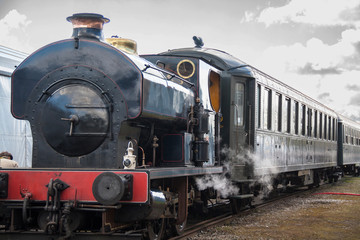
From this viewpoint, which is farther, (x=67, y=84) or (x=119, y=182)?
(x=67, y=84)

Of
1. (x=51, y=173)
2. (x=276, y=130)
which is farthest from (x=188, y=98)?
(x=276, y=130)

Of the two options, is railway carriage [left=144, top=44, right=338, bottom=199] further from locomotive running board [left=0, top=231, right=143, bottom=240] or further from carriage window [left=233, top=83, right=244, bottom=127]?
locomotive running board [left=0, top=231, right=143, bottom=240]

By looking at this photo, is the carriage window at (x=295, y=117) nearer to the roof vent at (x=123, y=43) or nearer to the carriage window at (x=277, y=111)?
the carriage window at (x=277, y=111)

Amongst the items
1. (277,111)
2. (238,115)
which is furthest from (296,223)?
(277,111)

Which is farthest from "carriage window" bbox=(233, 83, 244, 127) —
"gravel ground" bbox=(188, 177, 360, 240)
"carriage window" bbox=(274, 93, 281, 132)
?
"carriage window" bbox=(274, 93, 281, 132)

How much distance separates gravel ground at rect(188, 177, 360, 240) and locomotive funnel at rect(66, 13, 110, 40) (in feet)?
11.8

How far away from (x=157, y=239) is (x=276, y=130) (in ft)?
19.8

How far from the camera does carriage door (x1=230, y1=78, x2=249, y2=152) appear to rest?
929 centimetres

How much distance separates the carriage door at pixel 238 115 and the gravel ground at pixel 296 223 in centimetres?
160

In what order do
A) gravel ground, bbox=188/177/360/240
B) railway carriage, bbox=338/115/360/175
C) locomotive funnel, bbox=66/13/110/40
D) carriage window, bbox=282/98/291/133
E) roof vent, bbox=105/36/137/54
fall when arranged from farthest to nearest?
railway carriage, bbox=338/115/360/175, carriage window, bbox=282/98/291/133, gravel ground, bbox=188/177/360/240, roof vent, bbox=105/36/137/54, locomotive funnel, bbox=66/13/110/40

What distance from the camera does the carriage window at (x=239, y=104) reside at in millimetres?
9406

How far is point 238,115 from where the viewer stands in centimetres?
955

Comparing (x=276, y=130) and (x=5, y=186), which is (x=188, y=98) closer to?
(x=5, y=186)

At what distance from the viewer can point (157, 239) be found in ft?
21.7
